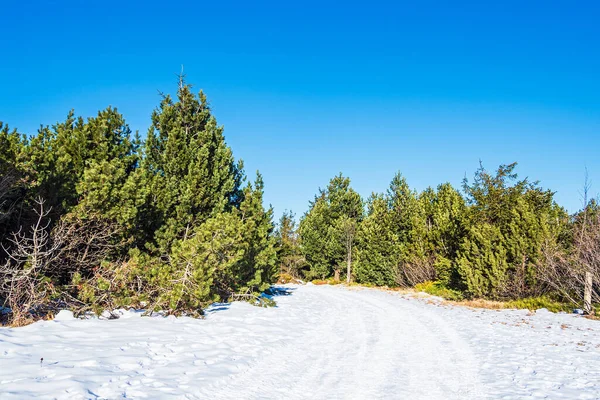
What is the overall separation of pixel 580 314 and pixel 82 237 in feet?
52.1

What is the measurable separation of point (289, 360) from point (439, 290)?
17.4 meters

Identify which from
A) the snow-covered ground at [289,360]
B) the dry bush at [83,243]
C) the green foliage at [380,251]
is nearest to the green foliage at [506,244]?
the snow-covered ground at [289,360]

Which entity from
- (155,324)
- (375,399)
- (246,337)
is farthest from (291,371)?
(155,324)

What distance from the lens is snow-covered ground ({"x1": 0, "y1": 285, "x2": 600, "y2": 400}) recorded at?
5145 mm

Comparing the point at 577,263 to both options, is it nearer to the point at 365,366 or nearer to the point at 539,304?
the point at 539,304

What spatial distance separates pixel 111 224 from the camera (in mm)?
9953

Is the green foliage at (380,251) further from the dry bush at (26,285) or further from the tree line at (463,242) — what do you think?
the dry bush at (26,285)

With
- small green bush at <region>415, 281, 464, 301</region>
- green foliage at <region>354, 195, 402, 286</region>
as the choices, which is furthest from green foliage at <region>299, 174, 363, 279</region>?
small green bush at <region>415, 281, 464, 301</region>

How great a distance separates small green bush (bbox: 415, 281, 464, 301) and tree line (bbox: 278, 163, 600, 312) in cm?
8

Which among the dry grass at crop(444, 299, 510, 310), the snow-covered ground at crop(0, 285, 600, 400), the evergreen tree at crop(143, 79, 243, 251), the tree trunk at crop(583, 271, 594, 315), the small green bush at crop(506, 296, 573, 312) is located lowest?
the snow-covered ground at crop(0, 285, 600, 400)

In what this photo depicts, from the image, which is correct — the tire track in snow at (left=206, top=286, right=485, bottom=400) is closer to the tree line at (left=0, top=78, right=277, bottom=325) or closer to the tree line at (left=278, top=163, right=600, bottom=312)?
the tree line at (left=0, top=78, right=277, bottom=325)

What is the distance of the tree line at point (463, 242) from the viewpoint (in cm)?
1519

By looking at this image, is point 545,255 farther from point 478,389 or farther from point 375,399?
point 375,399

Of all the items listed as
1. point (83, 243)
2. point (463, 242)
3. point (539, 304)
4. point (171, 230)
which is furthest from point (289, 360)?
point (463, 242)
